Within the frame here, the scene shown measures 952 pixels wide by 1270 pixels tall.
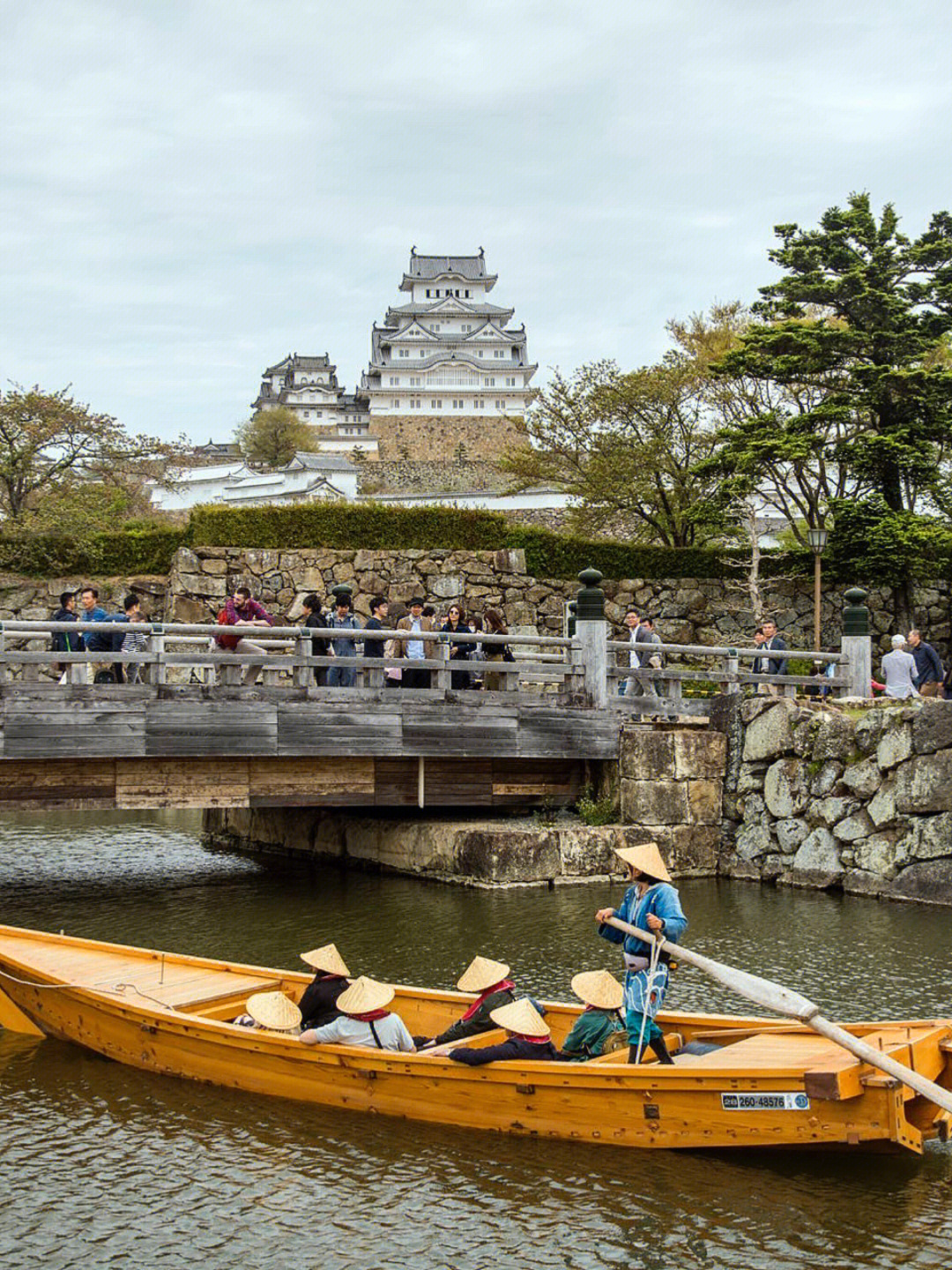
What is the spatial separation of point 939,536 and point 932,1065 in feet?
70.3

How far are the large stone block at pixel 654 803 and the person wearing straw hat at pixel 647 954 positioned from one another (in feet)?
31.4

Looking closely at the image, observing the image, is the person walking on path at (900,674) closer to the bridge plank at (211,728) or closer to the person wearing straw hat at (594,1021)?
the bridge plank at (211,728)

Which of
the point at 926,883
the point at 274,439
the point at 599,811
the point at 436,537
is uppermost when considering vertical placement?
the point at 274,439

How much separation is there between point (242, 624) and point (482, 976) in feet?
26.8

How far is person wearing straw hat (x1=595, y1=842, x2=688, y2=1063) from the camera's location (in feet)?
30.1

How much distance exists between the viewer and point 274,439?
230ft

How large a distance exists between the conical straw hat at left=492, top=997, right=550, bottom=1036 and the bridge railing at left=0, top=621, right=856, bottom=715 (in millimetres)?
7677

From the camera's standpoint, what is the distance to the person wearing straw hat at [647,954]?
917 cm

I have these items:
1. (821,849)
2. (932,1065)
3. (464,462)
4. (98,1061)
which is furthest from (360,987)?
(464,462)

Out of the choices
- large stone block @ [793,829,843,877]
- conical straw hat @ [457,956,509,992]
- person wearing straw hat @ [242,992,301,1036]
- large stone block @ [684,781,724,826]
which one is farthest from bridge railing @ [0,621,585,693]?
conical straw hat @ [457,956,509,992]

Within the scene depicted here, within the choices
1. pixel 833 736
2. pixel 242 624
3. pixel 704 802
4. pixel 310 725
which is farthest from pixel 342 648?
pixel 833 736

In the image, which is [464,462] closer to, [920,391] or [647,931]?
[920,391]

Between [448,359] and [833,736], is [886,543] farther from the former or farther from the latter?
[448,359]

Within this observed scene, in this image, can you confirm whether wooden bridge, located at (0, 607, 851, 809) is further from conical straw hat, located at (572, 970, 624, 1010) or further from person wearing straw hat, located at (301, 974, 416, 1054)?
conical straw hat, located at (572, 970, 624, 1010)
